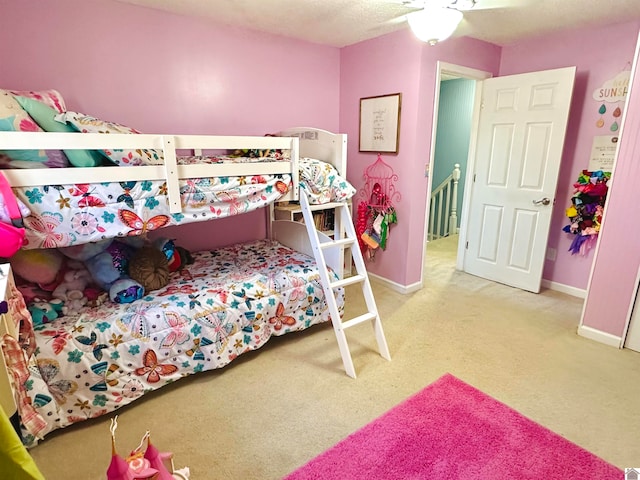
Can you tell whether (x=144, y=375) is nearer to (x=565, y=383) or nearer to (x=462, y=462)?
(x=462, y=462)

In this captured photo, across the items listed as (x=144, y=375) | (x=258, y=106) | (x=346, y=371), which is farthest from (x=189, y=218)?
(x=258, y=106)

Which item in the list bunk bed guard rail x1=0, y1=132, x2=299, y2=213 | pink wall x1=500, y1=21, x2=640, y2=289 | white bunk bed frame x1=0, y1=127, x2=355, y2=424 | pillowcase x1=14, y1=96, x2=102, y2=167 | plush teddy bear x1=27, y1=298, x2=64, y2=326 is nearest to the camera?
white bunk bed frame x1=0, y1=127, x2=355, y2=424

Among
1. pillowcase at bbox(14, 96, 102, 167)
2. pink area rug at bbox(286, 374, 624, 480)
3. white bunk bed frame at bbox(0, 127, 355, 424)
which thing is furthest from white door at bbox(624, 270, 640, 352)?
pillowcase at bbox(14, 96, 102, 167)

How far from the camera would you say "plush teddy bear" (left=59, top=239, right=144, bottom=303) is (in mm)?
2035

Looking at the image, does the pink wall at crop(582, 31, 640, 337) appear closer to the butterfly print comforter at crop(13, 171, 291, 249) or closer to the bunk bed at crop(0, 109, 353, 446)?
the bunk bed at crop(0, 109, 353, 446)

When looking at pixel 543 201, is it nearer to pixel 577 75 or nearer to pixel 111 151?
pixel 577 75

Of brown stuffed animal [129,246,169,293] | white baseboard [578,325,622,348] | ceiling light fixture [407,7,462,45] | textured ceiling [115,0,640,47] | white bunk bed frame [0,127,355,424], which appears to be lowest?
white baseboard [578,325,622,348]

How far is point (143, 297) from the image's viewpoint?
83.0 inches

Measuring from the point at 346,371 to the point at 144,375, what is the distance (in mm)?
1133

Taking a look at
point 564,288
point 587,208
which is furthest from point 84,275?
point 564,288

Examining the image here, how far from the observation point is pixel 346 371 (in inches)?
87.3

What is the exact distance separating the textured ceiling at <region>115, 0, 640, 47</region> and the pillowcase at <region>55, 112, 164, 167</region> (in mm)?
1250

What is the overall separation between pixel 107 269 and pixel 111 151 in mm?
753

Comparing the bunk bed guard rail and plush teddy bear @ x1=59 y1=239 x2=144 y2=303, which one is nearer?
the bunk bed guard rail
